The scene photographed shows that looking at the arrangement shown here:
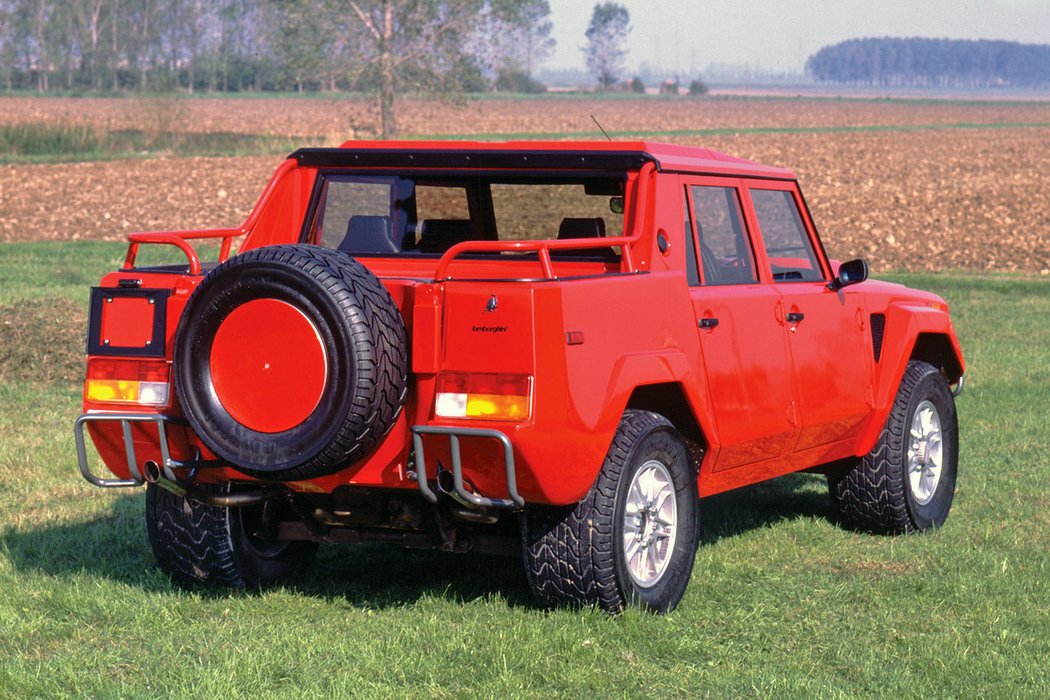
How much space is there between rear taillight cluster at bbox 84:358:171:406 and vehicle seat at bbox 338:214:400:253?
3.90 feet

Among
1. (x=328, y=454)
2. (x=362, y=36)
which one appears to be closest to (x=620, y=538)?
(x=328, y=454)

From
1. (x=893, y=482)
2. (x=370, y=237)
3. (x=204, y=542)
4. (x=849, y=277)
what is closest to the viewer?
(x=204, y=542)

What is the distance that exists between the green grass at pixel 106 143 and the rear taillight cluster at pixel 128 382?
39.6 meters

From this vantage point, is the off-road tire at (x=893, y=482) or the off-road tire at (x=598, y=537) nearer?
the off-road tire at (x=598, y=537)

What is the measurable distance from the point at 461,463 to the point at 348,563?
204 centimetres

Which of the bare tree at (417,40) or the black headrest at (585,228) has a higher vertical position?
the bare tree at (417,40)

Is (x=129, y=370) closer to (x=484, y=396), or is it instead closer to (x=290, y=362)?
(x=290, y=362)

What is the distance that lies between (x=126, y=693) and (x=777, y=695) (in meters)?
2.13

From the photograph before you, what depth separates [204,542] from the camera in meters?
6.13

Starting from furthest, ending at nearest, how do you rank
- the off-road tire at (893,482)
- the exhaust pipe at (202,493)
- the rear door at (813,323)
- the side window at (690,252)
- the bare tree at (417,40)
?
the bare tree at (417,40) < the off-road tire at (893,482) < the rear door at (813,323) < the side window at (690,252) < the exhaust pipe at (202,493)

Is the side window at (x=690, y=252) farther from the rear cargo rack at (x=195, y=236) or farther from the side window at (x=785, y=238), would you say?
the rear cargo rack at (x=195, y=236)

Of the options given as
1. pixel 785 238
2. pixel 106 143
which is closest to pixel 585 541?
pixel 785 238

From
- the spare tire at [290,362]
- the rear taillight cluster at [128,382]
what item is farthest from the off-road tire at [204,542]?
the spare tire at [290,362]

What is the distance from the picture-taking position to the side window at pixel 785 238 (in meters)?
7.11
